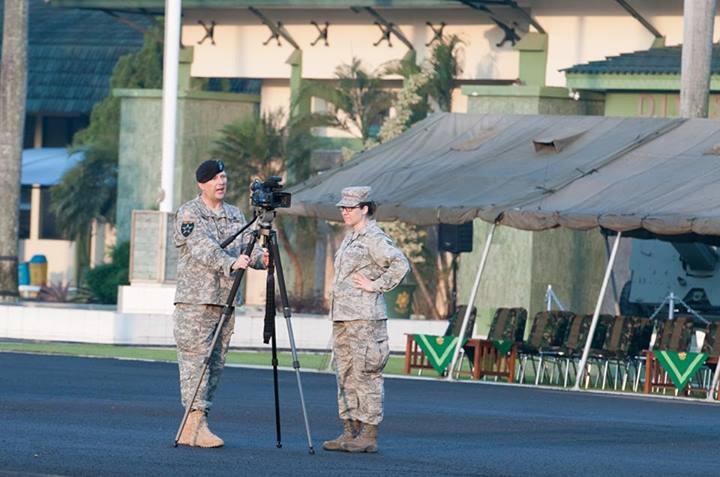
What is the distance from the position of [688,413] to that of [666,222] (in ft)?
8.28

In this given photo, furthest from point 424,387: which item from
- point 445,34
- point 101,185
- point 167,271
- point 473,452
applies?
point 101,185

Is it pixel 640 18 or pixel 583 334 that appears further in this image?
pixel 640 18

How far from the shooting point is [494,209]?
23469mm

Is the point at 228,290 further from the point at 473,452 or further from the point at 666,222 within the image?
the point at 666,222

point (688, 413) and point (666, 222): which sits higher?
point (666, 222)

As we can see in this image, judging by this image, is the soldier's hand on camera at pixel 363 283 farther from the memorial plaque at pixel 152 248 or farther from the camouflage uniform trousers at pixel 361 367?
the memorial plaque at pixel 152 248

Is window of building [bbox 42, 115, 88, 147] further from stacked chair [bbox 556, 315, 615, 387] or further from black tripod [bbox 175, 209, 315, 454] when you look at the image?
black tripod [bbox 175, 209, 315, 454]

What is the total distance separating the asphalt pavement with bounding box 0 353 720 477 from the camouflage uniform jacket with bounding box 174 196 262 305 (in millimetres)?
1050

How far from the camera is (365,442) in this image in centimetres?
1429

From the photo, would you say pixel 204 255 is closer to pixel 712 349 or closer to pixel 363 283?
pixel 363 283

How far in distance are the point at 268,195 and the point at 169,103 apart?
18123mm

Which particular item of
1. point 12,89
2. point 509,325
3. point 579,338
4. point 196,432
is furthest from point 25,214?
point 196,432

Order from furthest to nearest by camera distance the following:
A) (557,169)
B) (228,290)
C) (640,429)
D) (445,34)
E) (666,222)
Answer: (445,34) → (557,169) → (666,222) → (640,429) → (228,290)

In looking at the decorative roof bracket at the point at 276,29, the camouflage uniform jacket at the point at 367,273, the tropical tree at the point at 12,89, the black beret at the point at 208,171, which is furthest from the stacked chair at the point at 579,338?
the decorative roof bracket at the point at 276,29
